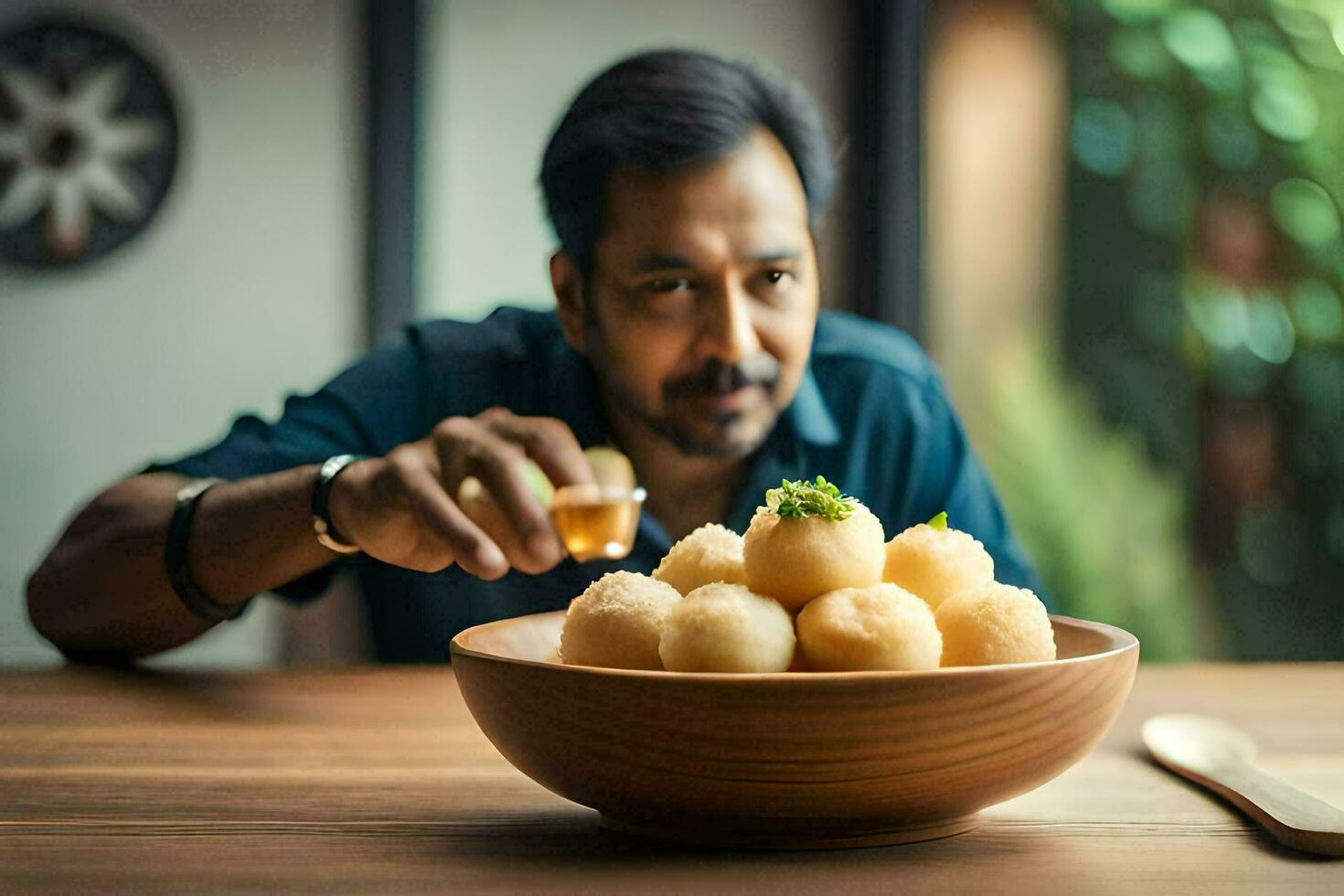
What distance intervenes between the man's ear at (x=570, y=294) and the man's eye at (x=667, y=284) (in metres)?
0.15

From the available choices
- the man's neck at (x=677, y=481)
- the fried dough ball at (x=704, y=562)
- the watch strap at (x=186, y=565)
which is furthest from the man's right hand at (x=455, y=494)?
the man's neck at (x=677, y=481)

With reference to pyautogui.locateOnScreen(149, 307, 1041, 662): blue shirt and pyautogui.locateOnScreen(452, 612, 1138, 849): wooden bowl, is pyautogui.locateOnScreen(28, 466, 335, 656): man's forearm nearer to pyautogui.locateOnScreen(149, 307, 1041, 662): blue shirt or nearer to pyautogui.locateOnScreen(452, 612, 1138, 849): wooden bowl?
pyautogui.locateOnScreen(149, 307, 1041, 662): blue shirt

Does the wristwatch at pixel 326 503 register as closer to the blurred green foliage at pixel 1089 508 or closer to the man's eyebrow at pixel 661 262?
the man's eyebrow at pixel 661 262

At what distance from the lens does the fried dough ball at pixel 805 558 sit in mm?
617

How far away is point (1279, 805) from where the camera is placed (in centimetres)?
66

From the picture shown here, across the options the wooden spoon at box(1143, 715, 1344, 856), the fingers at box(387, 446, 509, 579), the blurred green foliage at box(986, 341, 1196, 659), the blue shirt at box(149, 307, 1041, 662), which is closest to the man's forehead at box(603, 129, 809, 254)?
the blue shirt at box(149, 307, 1041, 662)

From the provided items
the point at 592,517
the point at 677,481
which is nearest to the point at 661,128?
the point at 677,481

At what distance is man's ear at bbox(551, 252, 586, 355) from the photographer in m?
1.92

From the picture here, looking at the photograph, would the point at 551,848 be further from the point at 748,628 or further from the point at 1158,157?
the point at 1158,157

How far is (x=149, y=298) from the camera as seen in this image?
10.6 feet

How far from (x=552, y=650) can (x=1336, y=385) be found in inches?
106

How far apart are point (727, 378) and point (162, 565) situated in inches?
32.4

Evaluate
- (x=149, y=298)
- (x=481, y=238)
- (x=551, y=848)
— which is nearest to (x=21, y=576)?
(x=149, y=298)

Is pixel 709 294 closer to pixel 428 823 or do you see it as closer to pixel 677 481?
pixel 677 481
